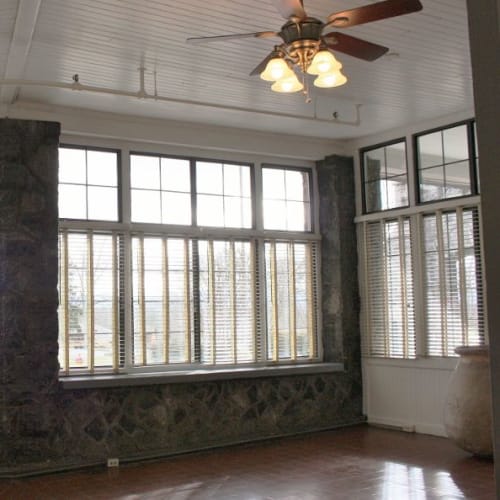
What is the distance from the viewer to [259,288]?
819 centimetres

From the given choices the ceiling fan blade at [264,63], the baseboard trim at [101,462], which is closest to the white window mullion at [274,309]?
the baseboard trim at [101,462]

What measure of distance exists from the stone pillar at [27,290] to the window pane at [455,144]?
4219mm

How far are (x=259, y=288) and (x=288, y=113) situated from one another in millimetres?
2062

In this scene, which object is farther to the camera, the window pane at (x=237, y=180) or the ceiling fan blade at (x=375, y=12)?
the window pane at (x=237, y=180)

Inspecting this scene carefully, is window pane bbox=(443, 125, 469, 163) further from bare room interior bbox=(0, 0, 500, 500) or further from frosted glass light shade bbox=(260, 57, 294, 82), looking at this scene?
frosted glass light shade bbox=(260, 57, 294, 82)

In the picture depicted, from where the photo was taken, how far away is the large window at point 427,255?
7.45 metres

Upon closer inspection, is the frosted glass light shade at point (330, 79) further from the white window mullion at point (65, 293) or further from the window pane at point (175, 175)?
the window pane at point (175, 175)

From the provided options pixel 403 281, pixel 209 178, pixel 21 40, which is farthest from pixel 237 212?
pixel 21 40

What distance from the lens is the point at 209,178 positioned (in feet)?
26.6

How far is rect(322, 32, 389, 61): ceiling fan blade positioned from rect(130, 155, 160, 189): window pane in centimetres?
389

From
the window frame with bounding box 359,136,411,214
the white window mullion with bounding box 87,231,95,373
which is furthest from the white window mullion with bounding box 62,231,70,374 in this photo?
the window frame with bounding box 359,136,411,214

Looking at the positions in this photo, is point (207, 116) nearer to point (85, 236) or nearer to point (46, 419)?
point (85, 236)

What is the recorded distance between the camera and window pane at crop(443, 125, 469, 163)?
7.61m

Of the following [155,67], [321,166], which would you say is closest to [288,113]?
[321,166]
